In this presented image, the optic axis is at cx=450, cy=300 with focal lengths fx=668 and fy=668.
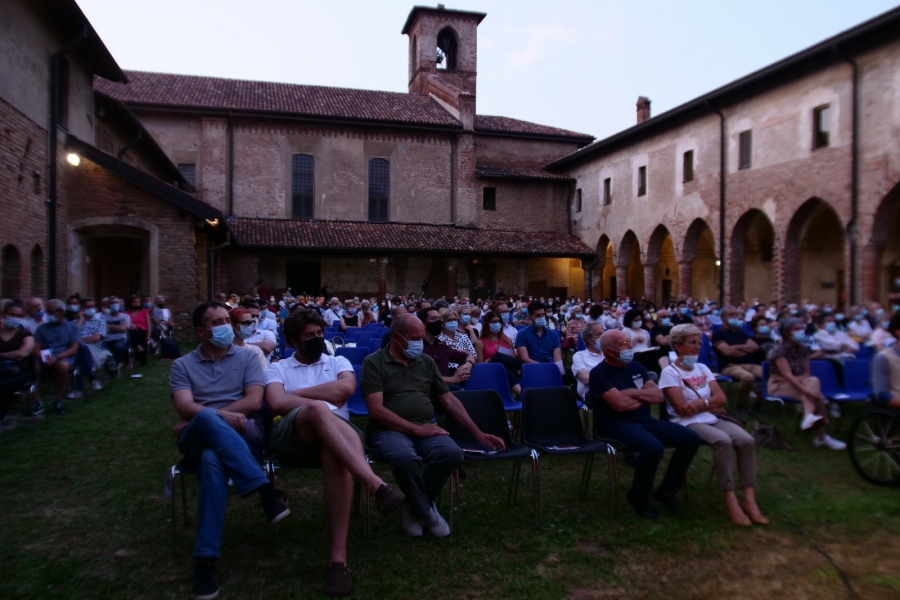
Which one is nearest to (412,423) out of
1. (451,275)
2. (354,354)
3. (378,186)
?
(354,354)

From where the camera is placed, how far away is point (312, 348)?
481 cm

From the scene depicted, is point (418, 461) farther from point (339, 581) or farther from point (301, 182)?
point (301, 182)

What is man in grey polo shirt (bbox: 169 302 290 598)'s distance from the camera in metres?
3.84

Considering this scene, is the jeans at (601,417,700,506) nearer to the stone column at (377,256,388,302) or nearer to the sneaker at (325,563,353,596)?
→ the sneaker at (325,563,353,596)

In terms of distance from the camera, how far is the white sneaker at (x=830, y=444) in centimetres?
707

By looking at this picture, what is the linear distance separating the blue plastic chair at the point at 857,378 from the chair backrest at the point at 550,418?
407 centimetres

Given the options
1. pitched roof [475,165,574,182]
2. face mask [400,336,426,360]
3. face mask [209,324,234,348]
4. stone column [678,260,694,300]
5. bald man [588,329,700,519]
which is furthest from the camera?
pitched roof [475,165,574,182]

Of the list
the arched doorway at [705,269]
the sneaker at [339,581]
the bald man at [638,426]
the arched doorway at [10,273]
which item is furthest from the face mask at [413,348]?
the arched doorway at [705,269]

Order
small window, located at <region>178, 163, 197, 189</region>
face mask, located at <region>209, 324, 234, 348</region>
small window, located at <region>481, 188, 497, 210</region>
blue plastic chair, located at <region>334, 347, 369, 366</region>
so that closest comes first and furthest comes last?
face mask, located at <region>209, 324, 234, 348</region>, blue plastic chair, located at <region>334, 347, 369, 366</region>, small window, located at <region>178, 163, 197, 189</region>, small window, located at <region>481, 188, 497, 210</region>

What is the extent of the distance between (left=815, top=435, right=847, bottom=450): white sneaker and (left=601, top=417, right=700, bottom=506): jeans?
291 centimetres

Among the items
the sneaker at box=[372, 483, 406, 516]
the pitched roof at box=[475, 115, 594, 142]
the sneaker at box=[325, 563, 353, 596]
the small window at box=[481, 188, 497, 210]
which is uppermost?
the pitched roof at box=[475, 115, 594, 142]

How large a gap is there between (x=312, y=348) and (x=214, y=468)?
113 cm

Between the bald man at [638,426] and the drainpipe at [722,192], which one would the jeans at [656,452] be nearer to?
the bald man at [638,426]

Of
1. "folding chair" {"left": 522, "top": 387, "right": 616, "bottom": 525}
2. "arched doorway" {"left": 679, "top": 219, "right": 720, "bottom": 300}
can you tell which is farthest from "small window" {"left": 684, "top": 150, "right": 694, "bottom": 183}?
"folding chair" {"left": 522, "top": 387, "right": 616, "bottom": 525}
